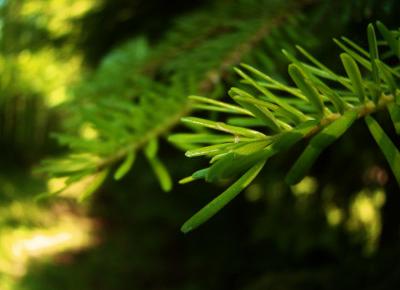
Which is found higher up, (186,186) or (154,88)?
(154,88)

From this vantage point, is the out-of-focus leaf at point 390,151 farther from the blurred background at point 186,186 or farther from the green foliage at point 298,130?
the blurred background at point 186,186

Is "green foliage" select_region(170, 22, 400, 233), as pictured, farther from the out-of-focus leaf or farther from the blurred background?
the blurred background

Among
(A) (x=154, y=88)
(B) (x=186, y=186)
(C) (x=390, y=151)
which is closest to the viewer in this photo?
(C) (x=390, y=151)

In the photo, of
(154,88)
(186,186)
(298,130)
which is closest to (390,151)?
(298,130)

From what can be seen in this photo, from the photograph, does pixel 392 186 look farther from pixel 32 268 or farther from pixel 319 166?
pixel 32 268

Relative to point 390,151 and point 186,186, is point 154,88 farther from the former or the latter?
point 186,186

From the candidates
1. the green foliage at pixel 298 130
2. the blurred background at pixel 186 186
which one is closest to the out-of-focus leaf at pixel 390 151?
Answer: the green foliage at pixel 298 130

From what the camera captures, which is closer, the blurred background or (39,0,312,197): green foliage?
(39,0,312,197): green foliage

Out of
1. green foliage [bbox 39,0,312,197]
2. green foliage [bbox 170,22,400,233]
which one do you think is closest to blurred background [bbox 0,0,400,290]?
green foliage [bbox 39,0,312,197]
